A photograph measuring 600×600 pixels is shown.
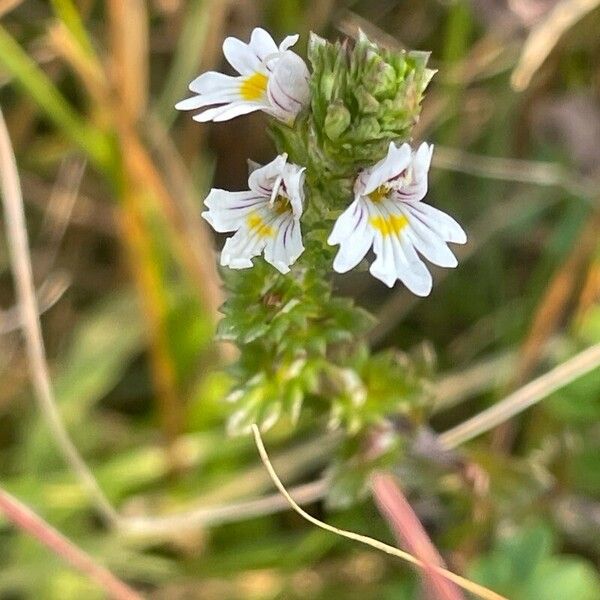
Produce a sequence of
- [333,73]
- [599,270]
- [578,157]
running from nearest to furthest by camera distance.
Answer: [333,73] → [599,270] → [578,157]

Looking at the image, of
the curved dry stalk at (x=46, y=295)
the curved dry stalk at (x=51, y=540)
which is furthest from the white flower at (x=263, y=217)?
the curved dry stalk at (x=46, y=295)

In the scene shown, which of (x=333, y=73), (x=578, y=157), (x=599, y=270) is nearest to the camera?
(x=333, y=73)


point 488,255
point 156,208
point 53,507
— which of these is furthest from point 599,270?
point 53,507

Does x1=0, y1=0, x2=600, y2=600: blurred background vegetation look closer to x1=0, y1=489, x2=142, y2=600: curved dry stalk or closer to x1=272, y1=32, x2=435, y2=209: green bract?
x1=0, y1=489, x2=142, y2=600: curved dry stalk

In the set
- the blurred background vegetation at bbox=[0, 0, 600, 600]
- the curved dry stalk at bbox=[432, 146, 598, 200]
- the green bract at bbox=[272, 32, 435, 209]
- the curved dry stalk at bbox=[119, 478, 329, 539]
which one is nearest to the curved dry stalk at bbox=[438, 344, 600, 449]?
the blurred background vegetation at bbox=[0, 0, 600, 600]

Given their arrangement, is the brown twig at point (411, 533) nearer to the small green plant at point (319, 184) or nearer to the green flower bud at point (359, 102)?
the small green plant at point (319, 184)

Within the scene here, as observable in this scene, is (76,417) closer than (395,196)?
No

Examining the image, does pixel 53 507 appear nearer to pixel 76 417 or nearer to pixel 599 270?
pixel 76 417
